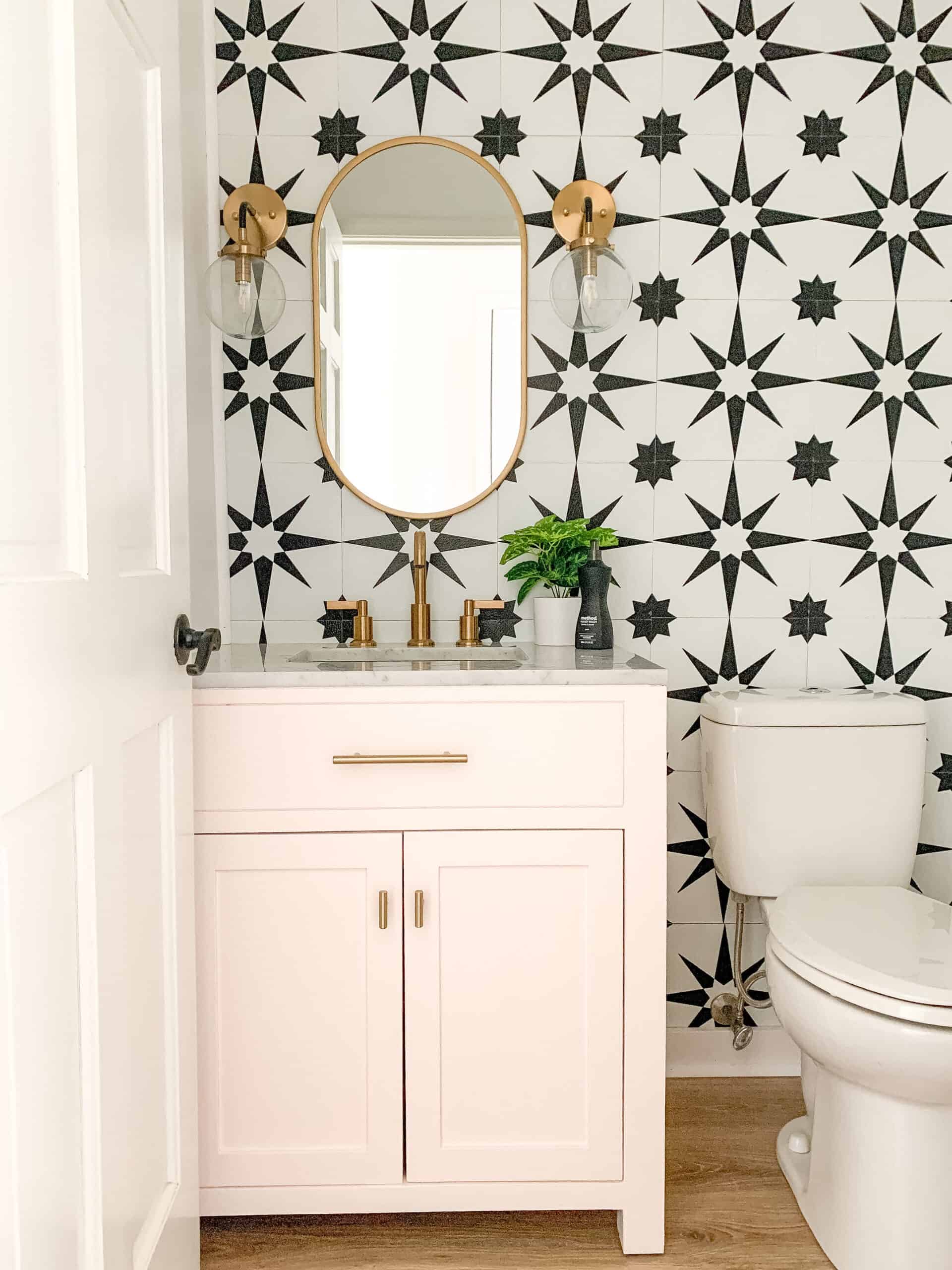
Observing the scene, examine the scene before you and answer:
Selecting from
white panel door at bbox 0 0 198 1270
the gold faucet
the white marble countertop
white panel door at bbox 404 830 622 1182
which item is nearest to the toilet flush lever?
white panel door at bbox 0 0 198 1270

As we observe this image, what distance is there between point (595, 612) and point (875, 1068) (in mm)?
844

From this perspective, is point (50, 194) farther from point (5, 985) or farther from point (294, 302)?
point (294, 302)

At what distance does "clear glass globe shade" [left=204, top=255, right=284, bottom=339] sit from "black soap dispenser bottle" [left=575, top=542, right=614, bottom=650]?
2.46ft

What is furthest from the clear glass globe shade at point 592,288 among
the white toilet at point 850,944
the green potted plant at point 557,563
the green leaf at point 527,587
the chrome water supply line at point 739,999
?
the chrome water supply line at point 739,999

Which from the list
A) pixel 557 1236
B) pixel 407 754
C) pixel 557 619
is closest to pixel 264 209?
pixel 557 619

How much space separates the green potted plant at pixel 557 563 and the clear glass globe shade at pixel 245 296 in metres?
0.62

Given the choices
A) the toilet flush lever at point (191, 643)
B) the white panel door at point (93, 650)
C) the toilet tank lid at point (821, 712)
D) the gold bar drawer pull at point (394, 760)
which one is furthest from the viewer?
the toilet tank lid at point (821, 712)

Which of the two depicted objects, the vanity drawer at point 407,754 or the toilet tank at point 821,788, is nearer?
the vanity drawer at point 407,754

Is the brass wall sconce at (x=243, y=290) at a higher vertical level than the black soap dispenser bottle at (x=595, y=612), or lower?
higher

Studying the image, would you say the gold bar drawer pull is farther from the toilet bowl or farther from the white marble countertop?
the toilet bowl

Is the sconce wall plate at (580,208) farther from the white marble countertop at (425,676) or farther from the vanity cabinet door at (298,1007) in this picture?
the vanity cabinet door at (298,1007)

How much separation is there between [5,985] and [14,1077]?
0.08m

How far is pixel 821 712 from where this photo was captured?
1749 millimetres

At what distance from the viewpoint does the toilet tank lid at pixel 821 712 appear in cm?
175
